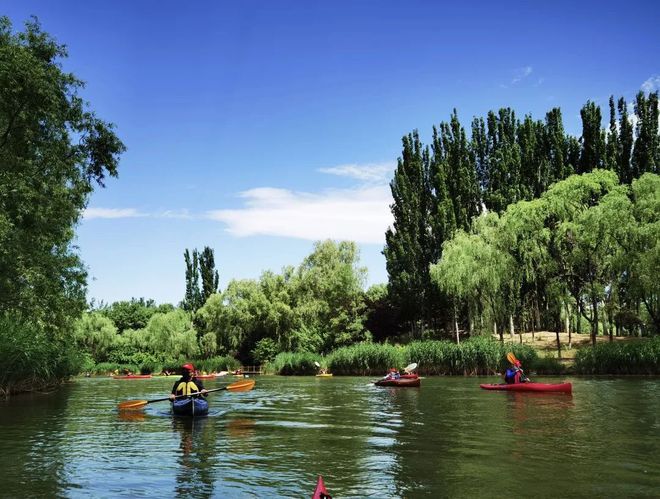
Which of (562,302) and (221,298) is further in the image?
(221,298)

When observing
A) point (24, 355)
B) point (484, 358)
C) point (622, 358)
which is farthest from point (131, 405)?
point (622, 358)

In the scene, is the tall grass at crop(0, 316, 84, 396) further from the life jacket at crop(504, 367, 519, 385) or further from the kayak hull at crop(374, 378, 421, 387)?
the life jacket at crop(504, 367, 519, 385)

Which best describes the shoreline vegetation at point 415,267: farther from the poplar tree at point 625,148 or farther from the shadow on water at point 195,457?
the shadow on water at point 195,457

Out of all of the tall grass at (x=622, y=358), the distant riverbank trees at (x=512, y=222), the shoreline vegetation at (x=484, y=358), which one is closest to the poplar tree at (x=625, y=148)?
the distant riverbank trees at (x=512, y=222)

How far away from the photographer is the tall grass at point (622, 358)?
1166 inches

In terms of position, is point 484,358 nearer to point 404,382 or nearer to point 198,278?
point 404,382

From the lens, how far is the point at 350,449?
11.7 m

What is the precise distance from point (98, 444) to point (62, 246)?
46.7 feet

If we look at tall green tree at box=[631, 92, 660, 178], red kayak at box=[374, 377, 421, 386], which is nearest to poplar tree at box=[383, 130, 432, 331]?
tall green tree at box=[631, 92, 660, 178]

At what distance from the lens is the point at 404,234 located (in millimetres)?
50812

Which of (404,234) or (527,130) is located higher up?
(527,130)

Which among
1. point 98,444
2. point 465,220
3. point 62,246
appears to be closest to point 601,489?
point 98,444

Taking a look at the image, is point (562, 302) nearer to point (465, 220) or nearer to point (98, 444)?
point (465, 220)

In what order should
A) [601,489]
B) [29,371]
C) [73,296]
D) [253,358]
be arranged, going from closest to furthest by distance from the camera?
[601,489]
[73,296]
[29,371]
[253,358]
